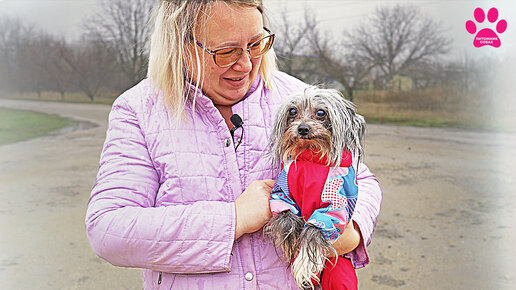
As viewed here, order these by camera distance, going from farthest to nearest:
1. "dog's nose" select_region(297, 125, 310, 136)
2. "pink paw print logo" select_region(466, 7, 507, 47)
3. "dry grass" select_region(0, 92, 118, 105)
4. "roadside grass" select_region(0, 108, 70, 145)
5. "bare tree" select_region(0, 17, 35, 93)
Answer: "dry grass" select_region(0, 92, 118, 105) → "roadside grass" select_region(0, 108, 70, 145) → "bare tree" select_region(0, 17, 35, 93) → "pink paw print logo" select_region(466, 7, 507, 47) → "dog's nose" select_region(297, 125, 310, 136)

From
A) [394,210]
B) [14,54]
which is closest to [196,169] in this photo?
[394,210]

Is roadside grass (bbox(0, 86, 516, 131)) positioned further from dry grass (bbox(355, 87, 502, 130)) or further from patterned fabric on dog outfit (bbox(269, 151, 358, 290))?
patterned fabric on dog outfit (bbox(269, 151, 358, 290))

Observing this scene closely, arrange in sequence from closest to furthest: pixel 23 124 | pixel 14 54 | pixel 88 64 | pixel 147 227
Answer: pixel 147 227, pixel 14 54, pixel 88 64, pixel 23 124

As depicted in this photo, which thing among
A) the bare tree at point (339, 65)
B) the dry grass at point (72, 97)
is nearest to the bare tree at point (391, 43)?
the bare tree at point (339, 65)

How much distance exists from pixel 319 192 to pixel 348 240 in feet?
0.38

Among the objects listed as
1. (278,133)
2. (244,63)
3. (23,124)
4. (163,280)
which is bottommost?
(23,124)

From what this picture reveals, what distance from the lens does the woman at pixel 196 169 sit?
0.83 m

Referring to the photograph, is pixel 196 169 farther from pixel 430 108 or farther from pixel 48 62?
pixel 430 108

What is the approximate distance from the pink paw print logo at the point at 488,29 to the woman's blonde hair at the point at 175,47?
1885mm

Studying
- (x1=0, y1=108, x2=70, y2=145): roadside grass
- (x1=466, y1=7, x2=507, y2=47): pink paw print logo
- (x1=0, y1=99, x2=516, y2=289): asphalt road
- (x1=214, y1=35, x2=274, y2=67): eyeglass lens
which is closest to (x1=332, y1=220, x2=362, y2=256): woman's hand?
(x1=214, y1=35, x2=274, y2=67): eyeglass lens

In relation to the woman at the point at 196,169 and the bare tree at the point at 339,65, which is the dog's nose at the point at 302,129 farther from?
the bare tree at the point at 339,65

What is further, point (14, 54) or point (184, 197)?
point (14, 54)

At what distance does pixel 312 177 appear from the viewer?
92cm

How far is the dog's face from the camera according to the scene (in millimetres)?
933
